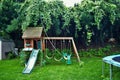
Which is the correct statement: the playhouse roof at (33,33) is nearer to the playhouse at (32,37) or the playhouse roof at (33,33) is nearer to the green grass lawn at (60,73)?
the playhouse at (32,37)

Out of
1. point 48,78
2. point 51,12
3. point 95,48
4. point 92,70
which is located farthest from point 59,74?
point 95,48

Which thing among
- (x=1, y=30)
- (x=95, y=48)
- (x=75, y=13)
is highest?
(x=75, y=13)

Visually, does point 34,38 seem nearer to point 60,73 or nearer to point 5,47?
point 60,73

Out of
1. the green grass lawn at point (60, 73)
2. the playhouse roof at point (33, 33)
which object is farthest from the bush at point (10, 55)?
the green grass lawn at point (60, 73)

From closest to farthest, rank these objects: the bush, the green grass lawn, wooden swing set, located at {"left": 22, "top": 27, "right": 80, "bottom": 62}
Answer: the green grass lawn
wooden swing set, located at {"left": 22, "top": 27, "right": 80, "bottom": 62}
the bush

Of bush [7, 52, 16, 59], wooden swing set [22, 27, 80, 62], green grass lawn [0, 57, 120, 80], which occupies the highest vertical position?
wooden swing set [22, 27, 80, 62]

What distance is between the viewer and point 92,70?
39.3ft

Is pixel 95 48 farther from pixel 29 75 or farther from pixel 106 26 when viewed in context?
pixel 29 75

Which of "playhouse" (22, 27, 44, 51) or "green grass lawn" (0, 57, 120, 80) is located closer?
"green grass lawn" (0, 57, 120, 80)

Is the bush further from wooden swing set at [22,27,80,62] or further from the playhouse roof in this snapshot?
the playhouse roof

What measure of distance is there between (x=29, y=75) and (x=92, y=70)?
2.93 meters

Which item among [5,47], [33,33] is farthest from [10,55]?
[33,33]

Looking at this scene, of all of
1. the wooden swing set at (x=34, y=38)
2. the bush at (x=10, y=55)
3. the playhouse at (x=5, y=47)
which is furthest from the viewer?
the playhouse at (x=5, y=47)

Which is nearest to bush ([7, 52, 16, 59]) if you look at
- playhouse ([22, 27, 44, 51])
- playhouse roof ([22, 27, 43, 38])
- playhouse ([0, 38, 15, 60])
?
playhouse ([0, 38, 15, 60])
